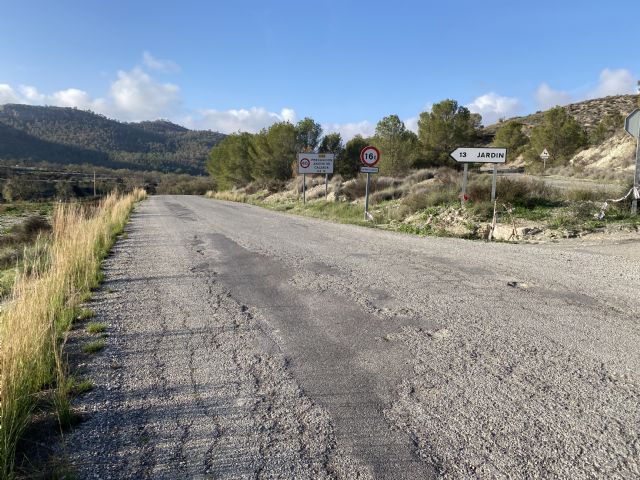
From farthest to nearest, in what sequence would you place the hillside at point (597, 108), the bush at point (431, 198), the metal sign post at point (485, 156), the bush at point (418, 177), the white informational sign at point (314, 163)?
the hillside at point (597, 108), the white informational sign at point (314, 163), the bush at point (418, 177), the bush at point (431, 198), the metal sign post at point (485, 156)

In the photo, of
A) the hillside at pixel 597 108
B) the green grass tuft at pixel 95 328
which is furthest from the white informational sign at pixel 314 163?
the hillside at pixel 597 108

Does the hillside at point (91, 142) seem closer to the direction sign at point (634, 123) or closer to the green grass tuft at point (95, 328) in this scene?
the green grass tuft at point (95, 328)

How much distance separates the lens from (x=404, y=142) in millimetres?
28172

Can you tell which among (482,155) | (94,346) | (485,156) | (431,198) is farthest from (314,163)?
(94,346)

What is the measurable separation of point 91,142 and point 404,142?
467ft

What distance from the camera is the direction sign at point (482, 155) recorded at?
12.3 meters

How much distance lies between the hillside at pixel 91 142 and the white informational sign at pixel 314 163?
108751 mm

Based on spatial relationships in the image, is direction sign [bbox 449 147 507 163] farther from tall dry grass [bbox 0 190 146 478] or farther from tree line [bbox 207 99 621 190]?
tree line [bbox 207 99 621 190]

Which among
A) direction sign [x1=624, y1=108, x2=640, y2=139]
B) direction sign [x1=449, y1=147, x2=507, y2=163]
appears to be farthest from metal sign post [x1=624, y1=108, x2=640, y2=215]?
direction sign [x1=449, y1=147, x2=507, y2=163]

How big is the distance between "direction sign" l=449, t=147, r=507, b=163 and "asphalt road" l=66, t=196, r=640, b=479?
6.20 meters

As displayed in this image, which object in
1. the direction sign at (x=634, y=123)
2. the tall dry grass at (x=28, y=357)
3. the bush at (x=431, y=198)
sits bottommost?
the tall dry grass at (x=28, y=357)

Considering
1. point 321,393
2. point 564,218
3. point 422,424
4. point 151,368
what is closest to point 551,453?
point 422,424

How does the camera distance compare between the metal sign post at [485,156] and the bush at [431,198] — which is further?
the bush at [431,198]

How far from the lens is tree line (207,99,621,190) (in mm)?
28453
